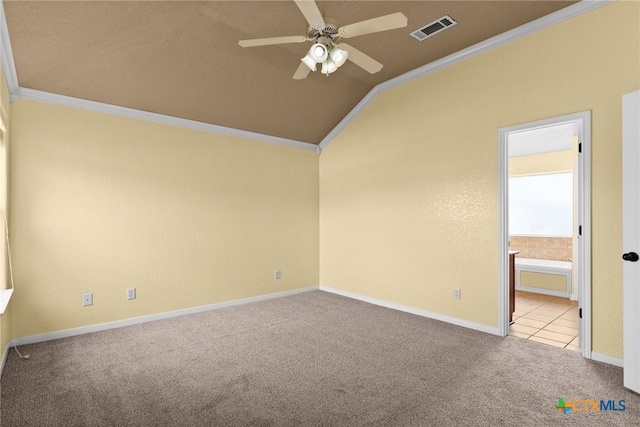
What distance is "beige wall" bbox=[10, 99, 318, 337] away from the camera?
3.25 m

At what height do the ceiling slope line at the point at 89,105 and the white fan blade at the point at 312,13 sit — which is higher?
the white fan blade at the point at 312,13

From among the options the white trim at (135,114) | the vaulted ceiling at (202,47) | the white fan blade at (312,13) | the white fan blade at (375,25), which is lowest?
the white trim at (135,114)

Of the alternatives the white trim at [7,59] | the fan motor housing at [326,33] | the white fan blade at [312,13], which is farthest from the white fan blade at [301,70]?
the white trim at [7,59]

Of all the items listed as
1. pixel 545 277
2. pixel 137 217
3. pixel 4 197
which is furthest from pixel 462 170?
pixel 4 197

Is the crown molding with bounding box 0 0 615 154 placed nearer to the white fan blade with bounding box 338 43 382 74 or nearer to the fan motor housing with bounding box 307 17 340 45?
the white fan blade with bounding box 338 43 382 74

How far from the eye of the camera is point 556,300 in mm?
4871

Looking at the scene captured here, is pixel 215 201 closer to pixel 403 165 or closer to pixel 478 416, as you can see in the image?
pixel 403 165

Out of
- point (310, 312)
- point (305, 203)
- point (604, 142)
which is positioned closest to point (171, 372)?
point (310, 312)

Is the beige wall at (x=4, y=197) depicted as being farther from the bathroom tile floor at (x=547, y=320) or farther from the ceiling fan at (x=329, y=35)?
the bathroom tile floor at (x=547, y=320)

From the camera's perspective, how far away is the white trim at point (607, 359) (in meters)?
2.62

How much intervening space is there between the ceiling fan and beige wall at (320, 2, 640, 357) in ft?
5.11

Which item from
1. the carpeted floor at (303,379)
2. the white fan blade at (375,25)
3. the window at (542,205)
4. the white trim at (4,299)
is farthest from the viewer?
the window at (542,205)

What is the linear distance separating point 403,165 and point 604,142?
204 centimetres

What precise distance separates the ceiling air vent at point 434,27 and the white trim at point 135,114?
8.46 ft
